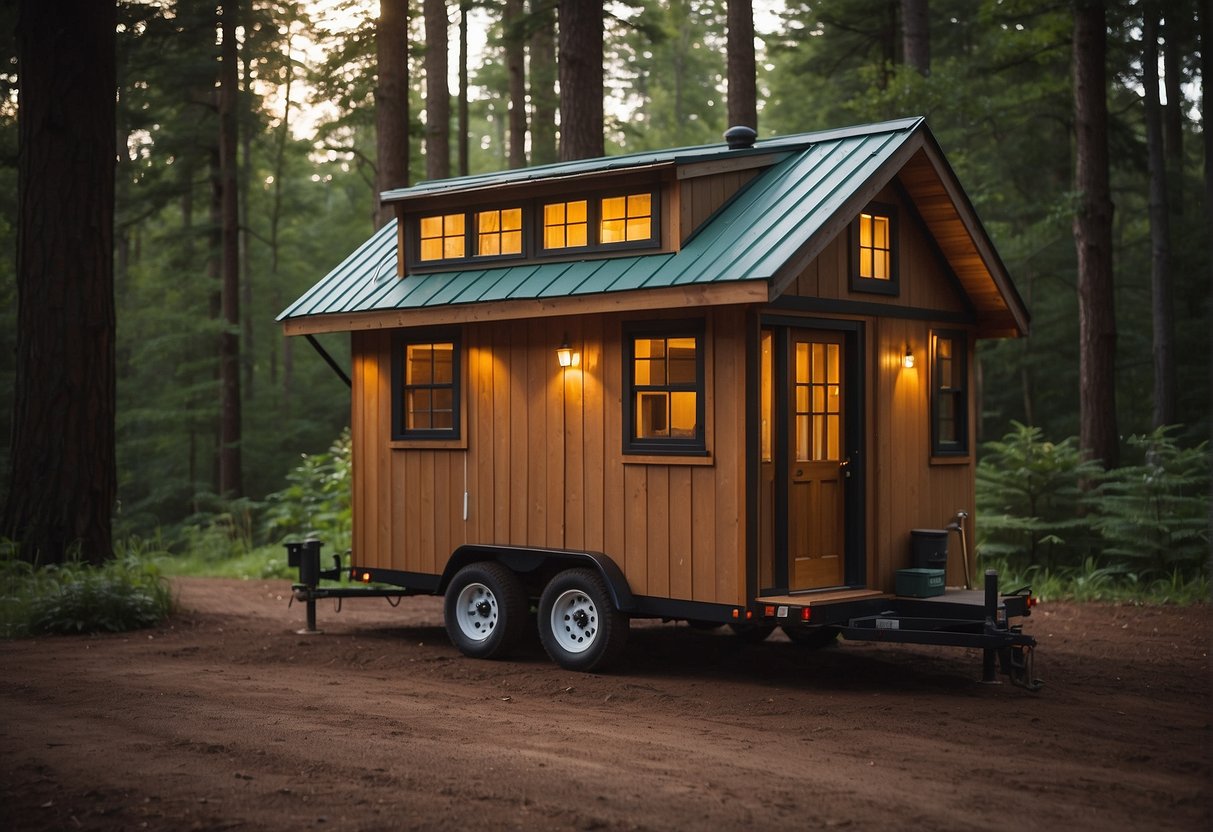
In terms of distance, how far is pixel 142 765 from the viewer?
6.99 metres

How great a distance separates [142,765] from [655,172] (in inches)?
241

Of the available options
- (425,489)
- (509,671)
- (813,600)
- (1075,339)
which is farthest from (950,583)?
(1075,339)

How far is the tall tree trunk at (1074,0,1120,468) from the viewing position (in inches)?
684

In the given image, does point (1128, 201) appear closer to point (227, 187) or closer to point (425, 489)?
point (227, 187)

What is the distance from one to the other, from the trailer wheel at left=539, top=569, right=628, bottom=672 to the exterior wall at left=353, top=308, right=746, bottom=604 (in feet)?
0.97

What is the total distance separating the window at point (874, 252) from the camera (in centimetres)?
1085

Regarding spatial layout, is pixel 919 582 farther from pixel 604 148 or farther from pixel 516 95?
pixel 516 95

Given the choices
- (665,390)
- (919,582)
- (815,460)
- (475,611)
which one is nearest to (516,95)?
(475,611)

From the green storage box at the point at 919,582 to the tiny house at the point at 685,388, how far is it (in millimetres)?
130

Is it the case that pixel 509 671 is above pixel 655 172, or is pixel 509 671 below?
below

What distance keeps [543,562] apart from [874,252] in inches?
153

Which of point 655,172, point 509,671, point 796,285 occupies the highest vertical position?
point 655,172

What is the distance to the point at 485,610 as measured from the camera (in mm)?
11555

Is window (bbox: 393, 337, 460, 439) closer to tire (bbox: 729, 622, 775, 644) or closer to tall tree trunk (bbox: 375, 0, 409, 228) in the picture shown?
tire (bbox: 729, 622, 775, 644)
